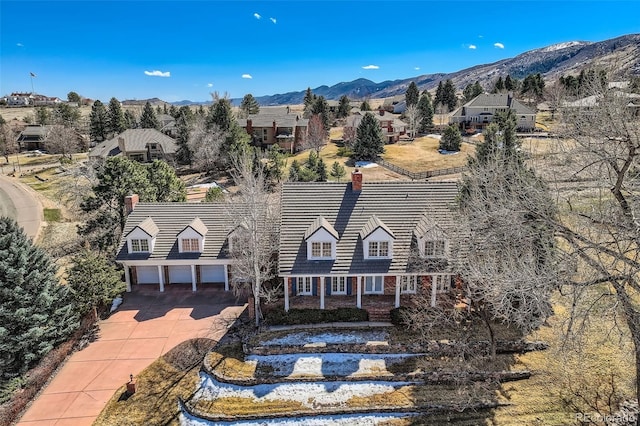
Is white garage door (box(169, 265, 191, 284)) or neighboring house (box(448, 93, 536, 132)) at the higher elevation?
neighboring house (box(448, 93, 536, 132))

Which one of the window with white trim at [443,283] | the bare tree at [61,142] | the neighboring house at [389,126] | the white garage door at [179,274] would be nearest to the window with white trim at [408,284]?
the window with white trim at [443,283]

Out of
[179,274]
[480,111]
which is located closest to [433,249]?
[179,274]

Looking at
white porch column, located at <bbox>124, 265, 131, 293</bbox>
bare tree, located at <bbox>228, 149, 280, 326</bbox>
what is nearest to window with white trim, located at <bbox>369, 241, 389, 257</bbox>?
bare tree, located at <bbox>228, 149, 280, 326</bbox>

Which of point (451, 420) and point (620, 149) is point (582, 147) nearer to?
point (620, 149)

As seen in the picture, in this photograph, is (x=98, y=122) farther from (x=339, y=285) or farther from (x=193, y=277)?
(x=339, y=285)

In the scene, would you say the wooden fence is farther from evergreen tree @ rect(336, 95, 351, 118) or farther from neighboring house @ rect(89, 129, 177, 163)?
evergreen tree @ rect(336, 95, 351, 118)

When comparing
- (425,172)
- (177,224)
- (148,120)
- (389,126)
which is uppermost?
(148,120)

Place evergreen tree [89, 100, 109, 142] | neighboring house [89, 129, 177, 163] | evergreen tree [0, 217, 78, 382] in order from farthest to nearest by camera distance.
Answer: evergreen tree [89, 100, 109, 142] < neighboring house [89, 129, 177, 163] < evergreen tree [0, 217, 78, 382]
